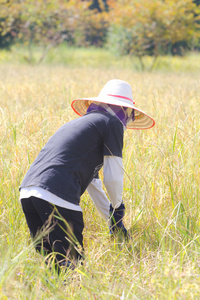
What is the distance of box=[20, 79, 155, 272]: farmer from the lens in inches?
69.9

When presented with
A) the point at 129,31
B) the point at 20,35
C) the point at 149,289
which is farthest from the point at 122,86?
the point at 20,35

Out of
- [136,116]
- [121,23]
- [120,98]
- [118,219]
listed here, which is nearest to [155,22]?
[121,23]

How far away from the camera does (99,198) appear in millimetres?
2215

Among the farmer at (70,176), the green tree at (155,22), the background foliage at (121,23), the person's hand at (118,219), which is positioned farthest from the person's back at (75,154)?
the green tree at (155,22)

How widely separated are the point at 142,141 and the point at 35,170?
1.34 meters

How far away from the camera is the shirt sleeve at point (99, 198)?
2195 millimetres

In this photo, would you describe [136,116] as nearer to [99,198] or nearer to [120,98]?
[120,98]

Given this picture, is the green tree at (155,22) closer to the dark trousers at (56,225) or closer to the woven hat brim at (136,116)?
the woven hat brim at (136,116)

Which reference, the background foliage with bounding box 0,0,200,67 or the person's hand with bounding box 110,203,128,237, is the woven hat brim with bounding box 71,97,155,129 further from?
the background foliage with bounding box 0,0,200,67

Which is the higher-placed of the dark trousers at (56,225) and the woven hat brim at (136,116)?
the woven hat brim at (136,116)

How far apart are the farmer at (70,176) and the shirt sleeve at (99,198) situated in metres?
0.16

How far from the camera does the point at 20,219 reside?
6.97ft

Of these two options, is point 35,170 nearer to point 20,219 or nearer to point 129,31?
point 20,219

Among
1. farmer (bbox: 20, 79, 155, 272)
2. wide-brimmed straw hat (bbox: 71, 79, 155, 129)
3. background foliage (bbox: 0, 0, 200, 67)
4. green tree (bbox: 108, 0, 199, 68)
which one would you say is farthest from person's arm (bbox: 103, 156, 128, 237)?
green tree (bbox: 108, 0, 199, 68)
